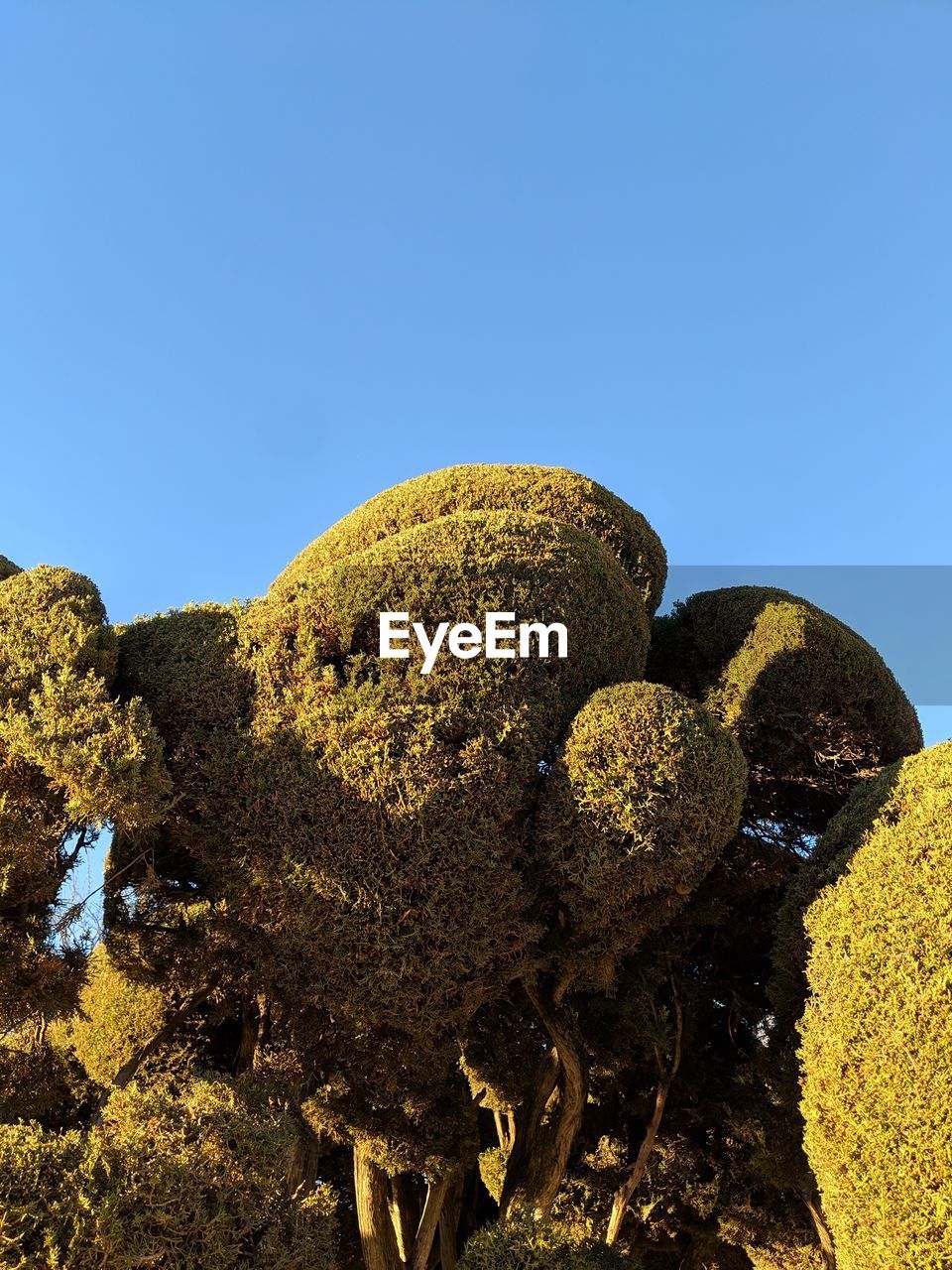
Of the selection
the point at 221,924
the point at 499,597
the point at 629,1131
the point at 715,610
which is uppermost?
the point at 715,610

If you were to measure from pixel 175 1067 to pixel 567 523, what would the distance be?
22.8 ft

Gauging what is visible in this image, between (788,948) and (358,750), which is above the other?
(358,750)

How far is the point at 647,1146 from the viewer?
10.7 m

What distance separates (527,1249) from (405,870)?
3.13 m

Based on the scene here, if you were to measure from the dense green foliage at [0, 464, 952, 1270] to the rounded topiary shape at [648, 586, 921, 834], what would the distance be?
39mm

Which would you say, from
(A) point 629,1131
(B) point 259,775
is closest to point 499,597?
(B) point 259,775

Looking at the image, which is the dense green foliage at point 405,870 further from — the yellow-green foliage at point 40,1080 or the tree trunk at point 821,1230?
the tree trunk at point 821,1230

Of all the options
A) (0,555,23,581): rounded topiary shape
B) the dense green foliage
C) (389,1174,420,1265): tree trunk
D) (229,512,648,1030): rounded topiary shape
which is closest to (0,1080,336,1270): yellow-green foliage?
the dense green foliage

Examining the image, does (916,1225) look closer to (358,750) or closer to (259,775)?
(358,750)

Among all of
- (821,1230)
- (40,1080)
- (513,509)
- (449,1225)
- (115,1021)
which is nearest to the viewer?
(513,509)

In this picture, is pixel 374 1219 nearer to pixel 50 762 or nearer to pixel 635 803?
pixel 635 803

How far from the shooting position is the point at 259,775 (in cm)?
654

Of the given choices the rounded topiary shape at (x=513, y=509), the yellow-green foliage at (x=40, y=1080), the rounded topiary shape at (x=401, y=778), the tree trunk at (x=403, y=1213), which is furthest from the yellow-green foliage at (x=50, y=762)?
the tree trunk at (x=403, y=1213)

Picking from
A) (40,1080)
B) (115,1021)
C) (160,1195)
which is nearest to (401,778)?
(160,1195)
